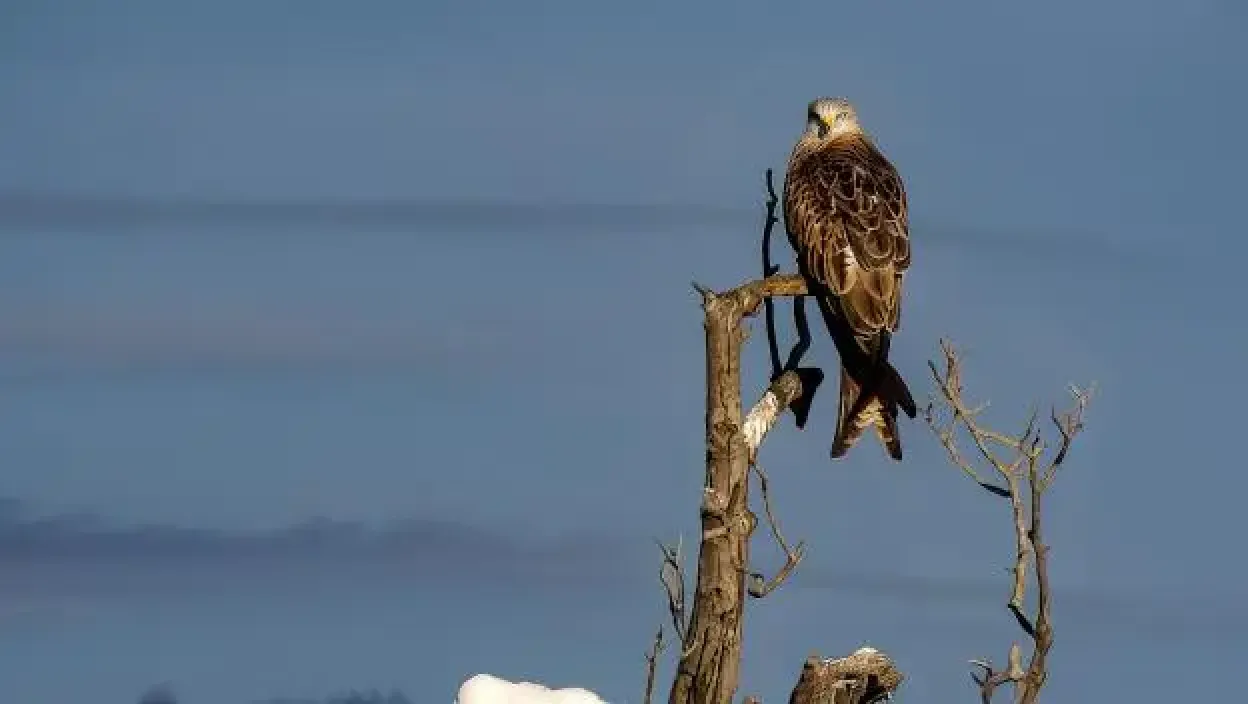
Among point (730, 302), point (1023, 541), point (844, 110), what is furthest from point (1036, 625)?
point (844, 110)

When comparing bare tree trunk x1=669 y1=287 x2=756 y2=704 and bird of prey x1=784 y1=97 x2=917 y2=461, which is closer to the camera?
bare tree trunk x1=669 y1=287 x2=756 y2=704

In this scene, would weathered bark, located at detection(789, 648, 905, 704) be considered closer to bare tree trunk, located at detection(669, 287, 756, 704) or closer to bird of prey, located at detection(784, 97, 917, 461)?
bare tree trunk, located at detection(669, 287, 756, 704)

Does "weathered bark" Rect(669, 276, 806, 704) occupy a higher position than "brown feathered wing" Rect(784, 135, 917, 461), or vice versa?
"brown feathered wing" Rect(784, 135, 917, 461)

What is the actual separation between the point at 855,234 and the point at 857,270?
394 millimetres

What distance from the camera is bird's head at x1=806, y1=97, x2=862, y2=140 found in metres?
27.3

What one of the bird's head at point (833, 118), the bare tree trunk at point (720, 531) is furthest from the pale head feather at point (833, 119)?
the bare tree trunk at point (720, 531)

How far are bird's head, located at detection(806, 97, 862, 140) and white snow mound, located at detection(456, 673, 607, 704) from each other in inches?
252

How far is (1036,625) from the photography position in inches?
923

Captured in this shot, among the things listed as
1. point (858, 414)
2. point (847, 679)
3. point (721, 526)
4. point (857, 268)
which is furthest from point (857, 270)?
point (847, 679)

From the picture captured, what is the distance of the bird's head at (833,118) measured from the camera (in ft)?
89.5

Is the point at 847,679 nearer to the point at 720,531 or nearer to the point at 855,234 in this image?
the point at 720,531

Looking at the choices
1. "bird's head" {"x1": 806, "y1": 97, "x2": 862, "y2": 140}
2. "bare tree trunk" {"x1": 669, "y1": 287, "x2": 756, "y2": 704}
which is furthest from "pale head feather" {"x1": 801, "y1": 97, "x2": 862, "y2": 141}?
"bare tree trunk" {"x1": 669, "y1": 287, "x2": 756, "y2": 704}

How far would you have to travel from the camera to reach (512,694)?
27.3 m

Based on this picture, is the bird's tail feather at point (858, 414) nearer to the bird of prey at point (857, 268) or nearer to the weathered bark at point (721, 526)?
the bird of prey at point (857, 268)
